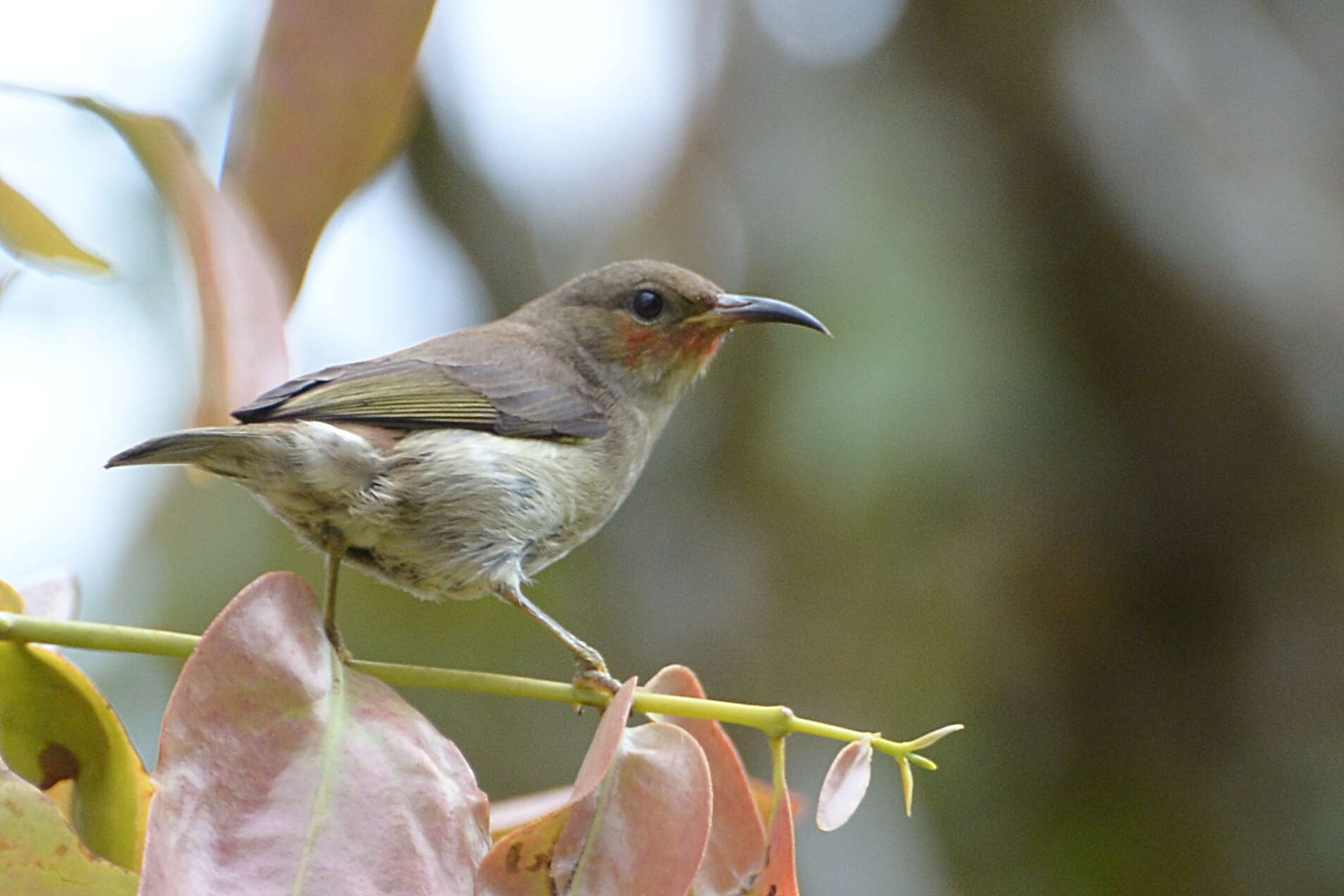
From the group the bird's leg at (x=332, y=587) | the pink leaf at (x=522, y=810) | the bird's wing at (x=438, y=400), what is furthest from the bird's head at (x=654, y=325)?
the pink leaf at (x=522, y=810)

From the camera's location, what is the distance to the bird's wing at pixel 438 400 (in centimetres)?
269

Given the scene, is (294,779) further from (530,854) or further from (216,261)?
(216,261)

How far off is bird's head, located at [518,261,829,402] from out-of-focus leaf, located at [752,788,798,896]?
2.04m

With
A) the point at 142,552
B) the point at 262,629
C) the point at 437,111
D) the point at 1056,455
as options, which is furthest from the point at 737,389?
the point at 262,629

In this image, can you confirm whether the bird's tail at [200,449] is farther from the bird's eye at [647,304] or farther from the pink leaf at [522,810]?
the bird's eye at [647,304]

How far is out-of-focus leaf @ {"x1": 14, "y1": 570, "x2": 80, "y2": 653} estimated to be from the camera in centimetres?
226

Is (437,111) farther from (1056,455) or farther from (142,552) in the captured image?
(1056,455)

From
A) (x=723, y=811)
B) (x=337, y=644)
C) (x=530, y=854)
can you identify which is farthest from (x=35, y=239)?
(x=723, y=811)

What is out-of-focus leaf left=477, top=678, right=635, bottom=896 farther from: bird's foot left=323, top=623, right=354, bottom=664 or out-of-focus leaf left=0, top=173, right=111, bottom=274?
out-of-focus leaf left=0, top=173, right=111, bottom=274

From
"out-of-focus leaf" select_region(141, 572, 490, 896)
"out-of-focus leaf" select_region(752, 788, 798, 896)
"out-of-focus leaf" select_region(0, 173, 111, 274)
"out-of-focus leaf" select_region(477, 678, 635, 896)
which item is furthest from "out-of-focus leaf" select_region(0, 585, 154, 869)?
"out-of-focus leaf" select_region(752, 788, 798, 896)

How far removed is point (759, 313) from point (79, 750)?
219cm

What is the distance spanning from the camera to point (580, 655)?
8.23 feet

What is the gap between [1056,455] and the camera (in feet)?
20.1

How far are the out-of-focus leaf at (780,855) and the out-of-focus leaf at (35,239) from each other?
4.46ft
